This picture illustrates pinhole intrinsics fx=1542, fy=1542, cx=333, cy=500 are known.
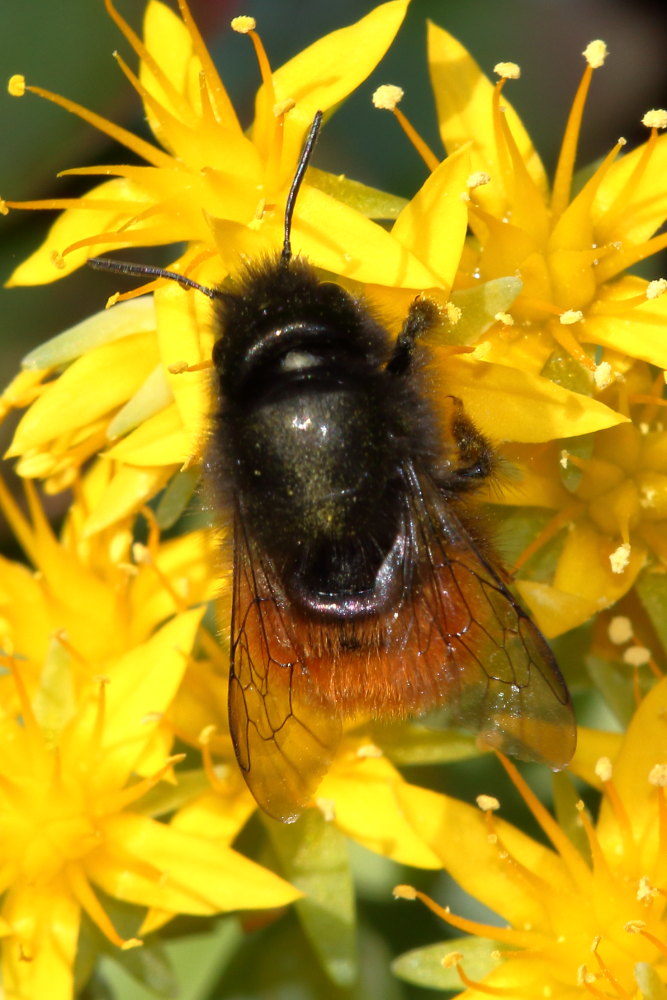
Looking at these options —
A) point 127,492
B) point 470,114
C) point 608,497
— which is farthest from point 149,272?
point 608,497

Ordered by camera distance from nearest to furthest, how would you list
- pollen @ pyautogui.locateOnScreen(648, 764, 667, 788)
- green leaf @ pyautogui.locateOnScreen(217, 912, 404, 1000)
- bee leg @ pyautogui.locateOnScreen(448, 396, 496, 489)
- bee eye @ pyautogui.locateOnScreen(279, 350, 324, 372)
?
bee eye @ pyautogui.locateOnScreen(279, 350, 324, 372), bee leg @ pyautogui.locateOnScreen(448, 396, 496, 489), pollen @ pyautogui.locateOnScreen(648, 764, 667, 788), green leaf @ pyautogui.locateOnScreen(217, 912, 404, 1000)

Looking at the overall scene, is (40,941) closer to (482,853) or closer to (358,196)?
(482,853)

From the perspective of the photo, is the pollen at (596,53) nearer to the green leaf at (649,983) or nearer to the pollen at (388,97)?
the pollen at (388,97)

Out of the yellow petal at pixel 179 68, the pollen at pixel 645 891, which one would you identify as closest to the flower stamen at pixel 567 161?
the yellow petal at pixel 179 68

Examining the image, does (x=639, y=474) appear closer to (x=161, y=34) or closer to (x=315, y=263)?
(x=315, y=263)

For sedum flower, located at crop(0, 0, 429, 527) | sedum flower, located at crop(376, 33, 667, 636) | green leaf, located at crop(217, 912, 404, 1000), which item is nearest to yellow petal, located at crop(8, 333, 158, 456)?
sedum flower, located at crop(0, 0, 429, 527)

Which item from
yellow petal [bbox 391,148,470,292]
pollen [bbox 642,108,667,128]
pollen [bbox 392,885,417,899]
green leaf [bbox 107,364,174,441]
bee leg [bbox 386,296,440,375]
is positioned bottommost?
pollen [bbox 392,885,417,899]

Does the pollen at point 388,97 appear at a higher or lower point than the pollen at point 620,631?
higher

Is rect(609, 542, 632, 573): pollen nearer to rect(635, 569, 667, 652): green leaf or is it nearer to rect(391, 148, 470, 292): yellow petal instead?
rect(635, 569, 667, 652): green leaf
